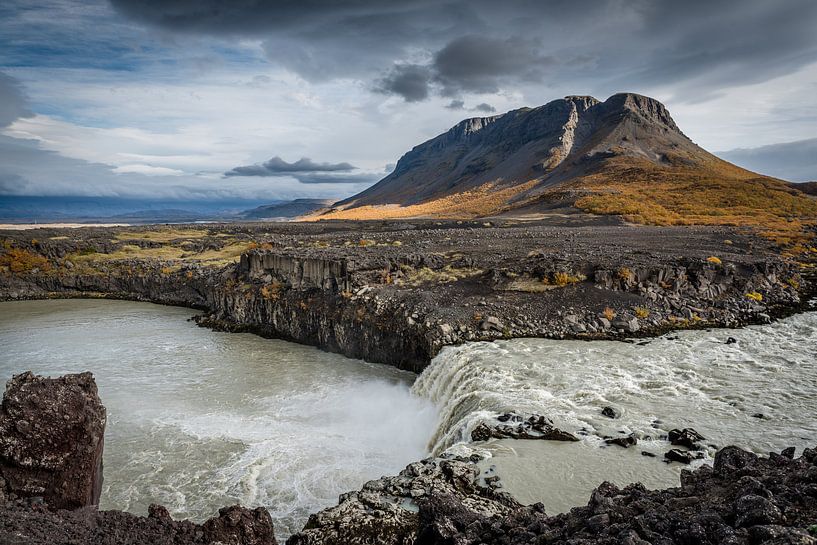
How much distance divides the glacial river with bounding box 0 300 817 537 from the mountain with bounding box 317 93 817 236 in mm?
53668

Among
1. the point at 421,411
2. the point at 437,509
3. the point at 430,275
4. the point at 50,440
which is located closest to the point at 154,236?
the point at 430,275

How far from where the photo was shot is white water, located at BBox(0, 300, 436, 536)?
13797 millimetres

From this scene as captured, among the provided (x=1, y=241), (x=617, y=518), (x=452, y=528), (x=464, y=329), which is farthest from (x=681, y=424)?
(x=1, y=241)

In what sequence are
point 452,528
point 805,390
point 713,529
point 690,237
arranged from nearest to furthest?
point 713,529, point 452,528, point 805,390, point 690,237

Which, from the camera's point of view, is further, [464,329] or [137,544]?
[464,329]

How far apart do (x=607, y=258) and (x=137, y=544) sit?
28.9 m

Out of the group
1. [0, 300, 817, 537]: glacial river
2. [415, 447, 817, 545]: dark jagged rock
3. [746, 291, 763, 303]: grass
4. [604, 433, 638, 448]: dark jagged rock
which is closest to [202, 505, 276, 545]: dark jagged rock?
[415, 447, 817, 545]: dark jagged rock

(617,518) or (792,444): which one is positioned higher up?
(617,518)

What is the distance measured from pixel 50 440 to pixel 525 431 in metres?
11.1

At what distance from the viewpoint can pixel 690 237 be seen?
153ft

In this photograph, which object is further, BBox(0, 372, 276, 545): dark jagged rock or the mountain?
the mountain

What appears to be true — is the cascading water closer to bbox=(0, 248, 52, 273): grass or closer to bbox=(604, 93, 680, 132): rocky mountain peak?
bbox=(0, 248, 52, 273): grass

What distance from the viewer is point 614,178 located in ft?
367

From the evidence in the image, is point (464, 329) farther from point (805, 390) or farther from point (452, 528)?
point (452, 528)
